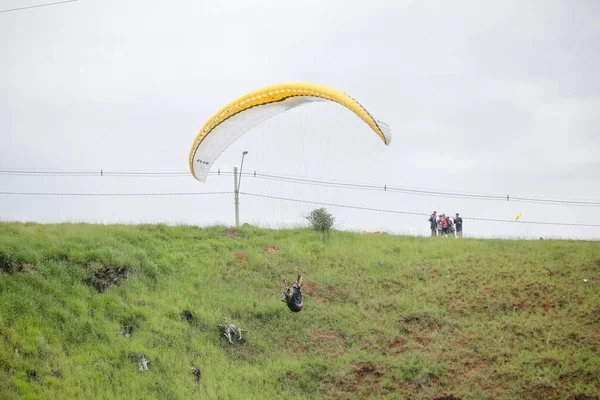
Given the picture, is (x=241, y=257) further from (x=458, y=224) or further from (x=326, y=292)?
(x=458, y=224)

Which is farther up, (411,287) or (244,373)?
(411,287)

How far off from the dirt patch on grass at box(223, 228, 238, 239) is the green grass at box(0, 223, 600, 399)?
66cm

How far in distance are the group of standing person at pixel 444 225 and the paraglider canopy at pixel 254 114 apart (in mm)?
12587

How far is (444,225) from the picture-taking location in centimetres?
3391

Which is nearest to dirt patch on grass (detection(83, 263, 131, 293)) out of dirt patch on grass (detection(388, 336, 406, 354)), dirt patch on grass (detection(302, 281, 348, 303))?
dirt patch on grass (detection(302, 281, 348, 303))

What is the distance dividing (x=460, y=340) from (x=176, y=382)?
9.18 metres

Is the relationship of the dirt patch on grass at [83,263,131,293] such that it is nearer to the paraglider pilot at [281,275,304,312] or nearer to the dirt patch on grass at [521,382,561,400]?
the paraglider pilot at [281,275,304,312]

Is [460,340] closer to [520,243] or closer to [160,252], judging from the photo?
[520,243]

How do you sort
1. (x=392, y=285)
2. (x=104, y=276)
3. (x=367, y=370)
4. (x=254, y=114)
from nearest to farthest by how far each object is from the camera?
(x=367, y=370), (x=104, y=276), (x=254, y=114), (x=392, y=285)

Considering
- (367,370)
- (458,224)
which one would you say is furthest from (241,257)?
(458,224)

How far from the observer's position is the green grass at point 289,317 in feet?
64.3

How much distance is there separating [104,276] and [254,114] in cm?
756

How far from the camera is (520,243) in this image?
2975cm

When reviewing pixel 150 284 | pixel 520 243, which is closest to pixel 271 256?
pixel 150 284
